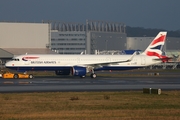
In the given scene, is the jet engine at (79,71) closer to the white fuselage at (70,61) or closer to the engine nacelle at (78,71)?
the engine nacelle at (78,71)

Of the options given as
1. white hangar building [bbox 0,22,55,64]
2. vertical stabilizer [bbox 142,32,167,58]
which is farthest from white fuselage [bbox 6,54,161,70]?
white hangar building [bbox 0,22,55,64]

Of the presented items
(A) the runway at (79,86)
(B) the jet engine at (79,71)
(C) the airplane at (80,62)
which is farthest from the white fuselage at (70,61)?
(A) the runway at (79,86)

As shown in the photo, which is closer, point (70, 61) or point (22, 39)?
point (70, 61)

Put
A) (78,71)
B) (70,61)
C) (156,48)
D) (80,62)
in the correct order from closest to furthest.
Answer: (78,71) → (70,61) → (80,62) → (156,48)

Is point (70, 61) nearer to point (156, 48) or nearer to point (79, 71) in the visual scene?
point (79, 71)

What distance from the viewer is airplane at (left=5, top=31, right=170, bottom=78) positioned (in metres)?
70.2

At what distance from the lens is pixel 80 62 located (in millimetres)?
72938

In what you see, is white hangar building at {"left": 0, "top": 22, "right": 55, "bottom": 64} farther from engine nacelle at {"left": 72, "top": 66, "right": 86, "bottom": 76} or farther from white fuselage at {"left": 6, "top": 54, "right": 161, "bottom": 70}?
engine nacelle at {"left": 72, "top": 66, "right": 86, "bottom": 76}

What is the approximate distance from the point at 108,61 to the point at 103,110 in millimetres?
46198

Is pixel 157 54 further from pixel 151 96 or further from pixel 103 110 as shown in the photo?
pixel 103 110

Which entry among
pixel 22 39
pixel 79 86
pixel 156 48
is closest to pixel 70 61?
pixel 156 48

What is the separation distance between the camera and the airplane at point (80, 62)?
7025 cm

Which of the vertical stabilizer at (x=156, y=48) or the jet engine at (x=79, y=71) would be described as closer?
the jet engine at (x=79, y=71)

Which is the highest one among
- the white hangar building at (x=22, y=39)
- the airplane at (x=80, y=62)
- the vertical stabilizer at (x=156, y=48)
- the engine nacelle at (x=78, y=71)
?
the white hangar building at (x=22, y=39)
